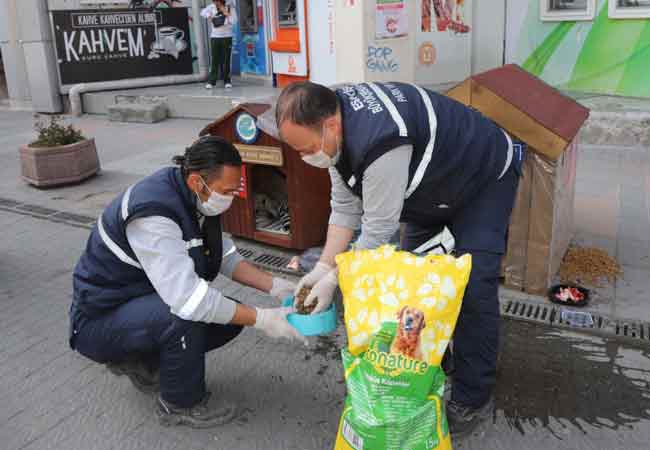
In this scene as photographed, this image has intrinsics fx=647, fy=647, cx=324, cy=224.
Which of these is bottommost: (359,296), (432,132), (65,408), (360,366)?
(65,408)

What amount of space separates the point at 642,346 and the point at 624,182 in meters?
2.88

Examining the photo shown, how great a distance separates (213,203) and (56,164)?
14.6 ft

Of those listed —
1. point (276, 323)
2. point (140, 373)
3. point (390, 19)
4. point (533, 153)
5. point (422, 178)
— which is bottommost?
point (140, 373)

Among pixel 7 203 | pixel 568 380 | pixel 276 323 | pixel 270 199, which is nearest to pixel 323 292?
pixel 276 323

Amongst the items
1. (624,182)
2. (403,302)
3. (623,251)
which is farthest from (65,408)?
(624,182)

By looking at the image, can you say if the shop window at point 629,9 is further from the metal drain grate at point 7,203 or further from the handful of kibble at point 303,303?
the metal drain grate at point 7,203

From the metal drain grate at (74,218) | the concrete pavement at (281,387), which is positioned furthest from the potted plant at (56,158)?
the concrete pavement at (281,387)

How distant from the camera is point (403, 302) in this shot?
2.08 m

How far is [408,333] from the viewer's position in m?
2.04

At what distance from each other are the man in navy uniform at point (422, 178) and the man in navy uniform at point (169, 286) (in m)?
0.36

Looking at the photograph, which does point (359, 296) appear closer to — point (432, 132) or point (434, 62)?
point (432, 132)

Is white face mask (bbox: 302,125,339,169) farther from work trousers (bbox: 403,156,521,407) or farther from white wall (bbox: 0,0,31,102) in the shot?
white wall (bbox: 0,0,31,102)

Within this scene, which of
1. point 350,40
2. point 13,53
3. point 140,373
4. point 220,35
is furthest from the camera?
point 13,53

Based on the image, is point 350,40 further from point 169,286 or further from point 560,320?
point 169,286
